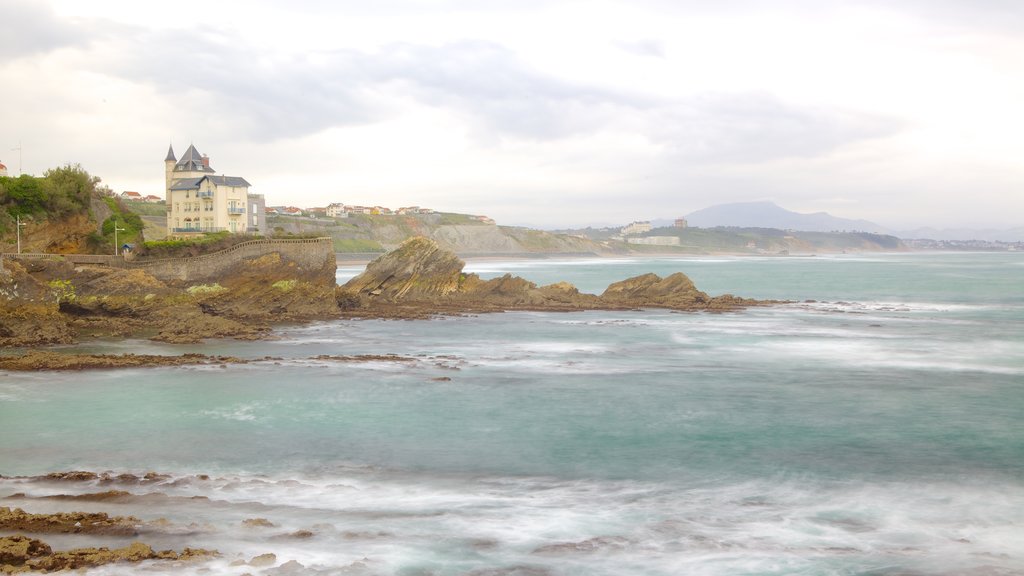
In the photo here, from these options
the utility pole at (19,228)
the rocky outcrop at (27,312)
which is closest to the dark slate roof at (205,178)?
the utility pole at (19,228)

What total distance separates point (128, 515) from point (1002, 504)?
1120cm

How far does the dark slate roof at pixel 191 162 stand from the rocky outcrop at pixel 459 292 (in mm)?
19603

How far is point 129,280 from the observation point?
3584cm

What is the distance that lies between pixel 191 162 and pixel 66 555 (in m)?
53.2

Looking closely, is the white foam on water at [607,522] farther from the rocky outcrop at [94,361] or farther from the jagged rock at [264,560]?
the rocky outcrop at [94,361]

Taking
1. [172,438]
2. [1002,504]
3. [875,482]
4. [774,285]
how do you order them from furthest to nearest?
[774,285] → [172,438] → [875,482] → [1002,504]

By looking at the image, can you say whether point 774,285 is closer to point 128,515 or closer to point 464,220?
point 128,515

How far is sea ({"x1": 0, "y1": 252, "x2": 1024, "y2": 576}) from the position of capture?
Result: 375 inches

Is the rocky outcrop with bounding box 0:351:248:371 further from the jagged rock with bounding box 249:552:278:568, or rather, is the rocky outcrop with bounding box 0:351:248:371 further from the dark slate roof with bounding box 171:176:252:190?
the dark slate roof with bounding box 171:176:252:190

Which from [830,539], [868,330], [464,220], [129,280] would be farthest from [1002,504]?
[464,220]

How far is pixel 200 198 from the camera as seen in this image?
179 ft

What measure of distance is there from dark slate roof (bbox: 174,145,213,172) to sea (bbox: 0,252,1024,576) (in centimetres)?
3351

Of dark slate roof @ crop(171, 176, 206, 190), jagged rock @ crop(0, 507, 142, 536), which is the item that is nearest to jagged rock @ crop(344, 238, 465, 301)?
dark slate roof @ crop(171, 176, 206, 190)

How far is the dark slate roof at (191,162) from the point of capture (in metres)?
57.4
